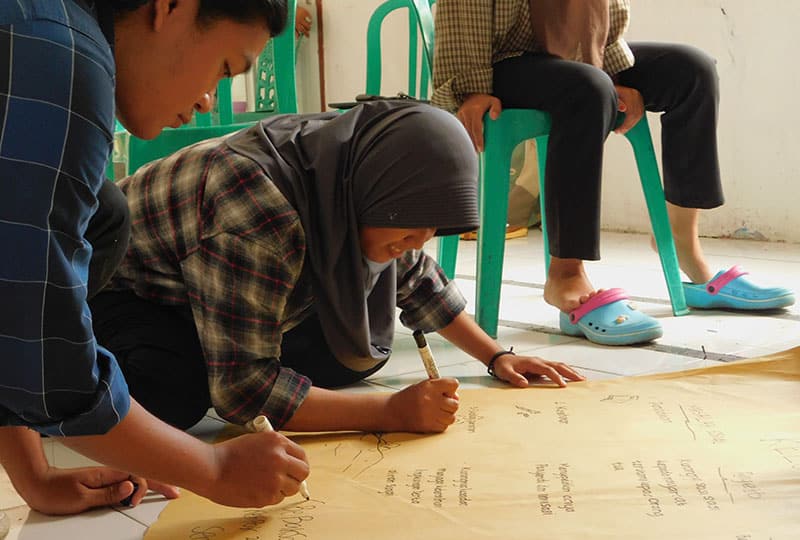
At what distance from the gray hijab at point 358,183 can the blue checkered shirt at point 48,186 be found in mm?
552

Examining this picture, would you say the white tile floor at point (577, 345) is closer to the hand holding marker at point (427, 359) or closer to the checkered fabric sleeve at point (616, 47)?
the hand holding marker at point (427, 359)

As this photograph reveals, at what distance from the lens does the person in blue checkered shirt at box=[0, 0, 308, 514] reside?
64 cm

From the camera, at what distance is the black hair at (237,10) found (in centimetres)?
73

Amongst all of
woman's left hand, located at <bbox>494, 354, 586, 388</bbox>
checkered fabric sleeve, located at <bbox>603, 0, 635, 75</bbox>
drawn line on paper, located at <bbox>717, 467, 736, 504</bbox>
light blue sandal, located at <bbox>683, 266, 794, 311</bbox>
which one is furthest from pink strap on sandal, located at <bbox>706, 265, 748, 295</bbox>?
drawn line on paper, located at <bbox>717, 467, 736, 504</bbox>

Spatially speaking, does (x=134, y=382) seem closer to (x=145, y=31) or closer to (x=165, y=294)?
(x=165, y=294)

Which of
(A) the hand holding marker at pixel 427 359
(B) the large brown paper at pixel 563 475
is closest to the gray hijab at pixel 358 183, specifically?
(A) the hand holding marker at pixel 427 359

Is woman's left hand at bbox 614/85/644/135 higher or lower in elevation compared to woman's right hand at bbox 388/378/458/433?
higher

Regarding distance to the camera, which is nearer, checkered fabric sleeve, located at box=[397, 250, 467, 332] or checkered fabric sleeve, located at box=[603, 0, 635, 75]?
checkered fabric sleeve, located at box=[397, 250, 467, 332]

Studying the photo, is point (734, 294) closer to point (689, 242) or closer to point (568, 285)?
point (689, 242)

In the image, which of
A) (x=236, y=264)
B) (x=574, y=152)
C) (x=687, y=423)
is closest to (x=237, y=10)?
(x=236, y=264)

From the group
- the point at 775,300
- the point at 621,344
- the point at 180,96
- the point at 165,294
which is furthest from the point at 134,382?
the point at 775,300

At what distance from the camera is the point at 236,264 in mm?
1201

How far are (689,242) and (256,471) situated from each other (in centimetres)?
153

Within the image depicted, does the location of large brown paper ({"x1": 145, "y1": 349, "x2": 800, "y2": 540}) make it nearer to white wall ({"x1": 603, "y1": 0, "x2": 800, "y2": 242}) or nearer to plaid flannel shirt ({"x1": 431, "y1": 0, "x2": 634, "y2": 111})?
plaid flannel shirt ({"x1": 431, "y1": 0, "x2": 634, "y2": 111})
